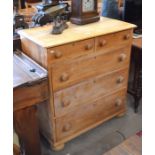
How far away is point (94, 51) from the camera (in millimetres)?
1581

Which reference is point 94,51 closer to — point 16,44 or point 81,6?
point 81,6

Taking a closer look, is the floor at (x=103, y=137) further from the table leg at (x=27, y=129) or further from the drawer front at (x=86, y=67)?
the drawer front at (x=86, y=67)

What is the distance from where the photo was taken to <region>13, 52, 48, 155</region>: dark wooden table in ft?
4.16

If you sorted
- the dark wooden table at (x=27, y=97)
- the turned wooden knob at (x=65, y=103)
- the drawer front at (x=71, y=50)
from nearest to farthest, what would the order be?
the dark wooden table at (x=27, y=97)
the drawer front at (x=71, y=50)
the turned wooden knob at (x=65, y=103)

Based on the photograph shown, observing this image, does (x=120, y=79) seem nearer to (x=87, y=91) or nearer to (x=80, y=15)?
(x=87, y=91)

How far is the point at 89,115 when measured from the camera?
1.83 metres

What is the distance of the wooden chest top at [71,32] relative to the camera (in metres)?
1.38

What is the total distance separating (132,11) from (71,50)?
965 mm

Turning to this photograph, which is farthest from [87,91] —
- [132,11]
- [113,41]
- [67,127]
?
[132,11]

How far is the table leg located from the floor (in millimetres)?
316

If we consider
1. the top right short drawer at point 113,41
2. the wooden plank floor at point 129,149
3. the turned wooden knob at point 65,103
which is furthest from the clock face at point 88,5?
the wooden plank floor at point 129,149

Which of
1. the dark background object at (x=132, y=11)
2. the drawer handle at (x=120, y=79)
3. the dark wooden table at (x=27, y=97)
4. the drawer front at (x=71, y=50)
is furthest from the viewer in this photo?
the dark background object at (x=132, y=11)
